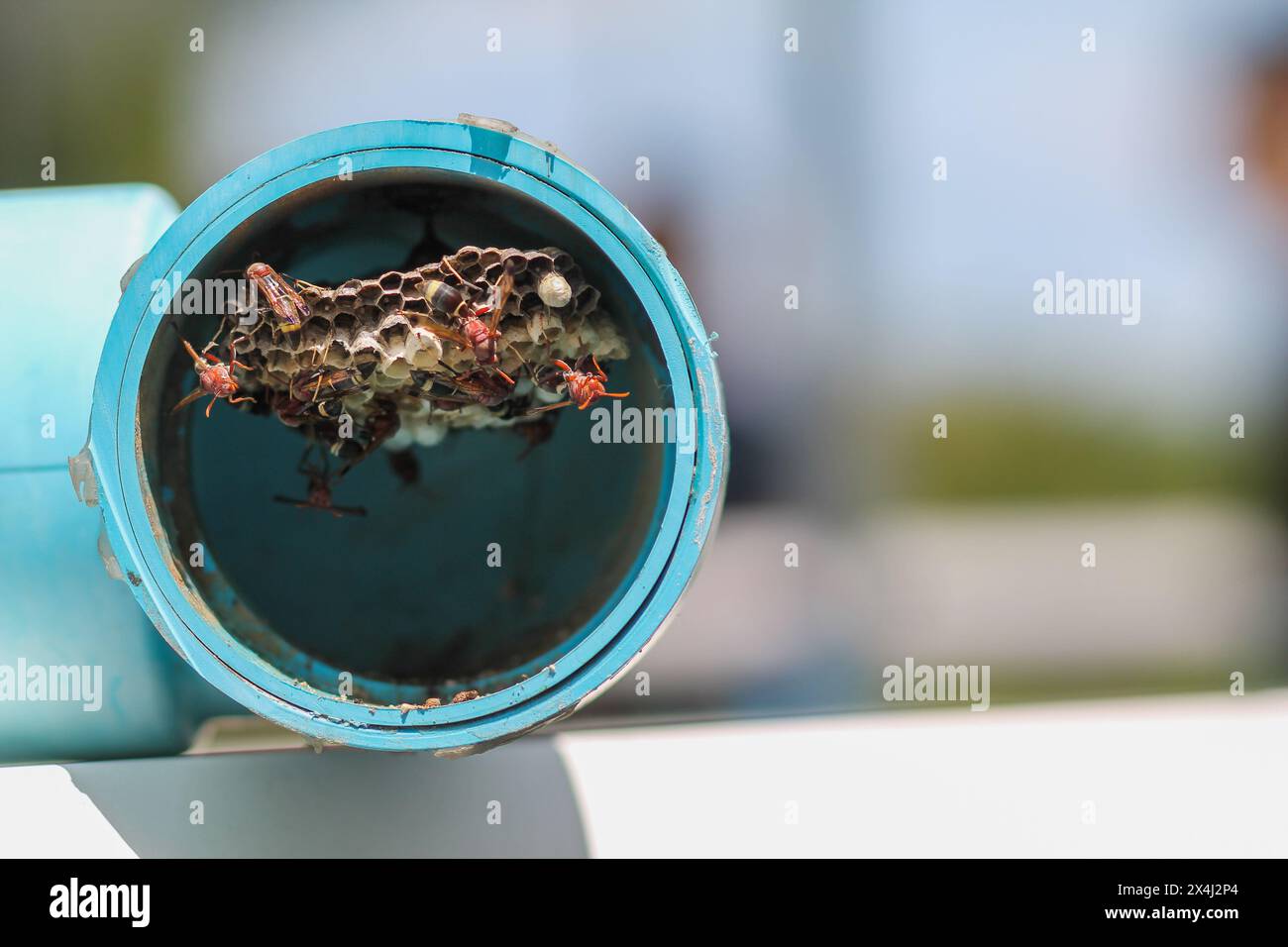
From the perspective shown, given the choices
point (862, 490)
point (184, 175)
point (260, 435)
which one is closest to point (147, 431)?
point (260, 435)

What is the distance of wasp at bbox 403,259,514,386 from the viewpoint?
77cm

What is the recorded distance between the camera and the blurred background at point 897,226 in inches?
59.3

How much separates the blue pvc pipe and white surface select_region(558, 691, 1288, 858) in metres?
0.32

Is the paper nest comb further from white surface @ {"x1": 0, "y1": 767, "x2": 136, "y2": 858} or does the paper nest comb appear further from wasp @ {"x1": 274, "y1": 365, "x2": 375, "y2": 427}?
white surface @ {"x1": 0, "y1": 767, "x2": 136, "y2": 858}

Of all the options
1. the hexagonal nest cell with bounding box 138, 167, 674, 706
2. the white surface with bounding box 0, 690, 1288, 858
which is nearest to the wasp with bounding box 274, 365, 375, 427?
the hexagonal nest cell with bounding box 138, 167, 674, 706

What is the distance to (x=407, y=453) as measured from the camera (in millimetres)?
972

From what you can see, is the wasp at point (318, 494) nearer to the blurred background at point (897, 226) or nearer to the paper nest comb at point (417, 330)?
the paper nest comb at point (417, 330)

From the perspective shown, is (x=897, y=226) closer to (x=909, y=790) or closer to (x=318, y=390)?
(x=909, y=790)

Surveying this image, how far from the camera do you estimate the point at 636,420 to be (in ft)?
2.97

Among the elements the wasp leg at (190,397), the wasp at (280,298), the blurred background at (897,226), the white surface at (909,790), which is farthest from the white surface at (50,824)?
the blurred background at (897,226)

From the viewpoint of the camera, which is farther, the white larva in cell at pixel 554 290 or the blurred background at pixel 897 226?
the blurred background at pixel 897 226

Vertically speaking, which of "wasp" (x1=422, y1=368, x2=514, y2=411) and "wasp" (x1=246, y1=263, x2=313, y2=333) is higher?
"wasp" (x1=246, y1=263, x2=313, y2=333)

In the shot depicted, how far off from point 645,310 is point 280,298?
0.31 metres

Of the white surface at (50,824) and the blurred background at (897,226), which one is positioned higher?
the blurred background at (897,226)
